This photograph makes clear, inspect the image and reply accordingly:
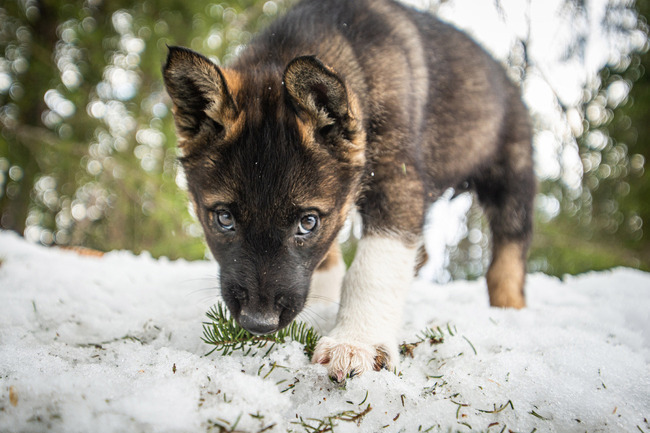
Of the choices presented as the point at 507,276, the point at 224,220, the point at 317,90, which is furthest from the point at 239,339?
the point at 507,276

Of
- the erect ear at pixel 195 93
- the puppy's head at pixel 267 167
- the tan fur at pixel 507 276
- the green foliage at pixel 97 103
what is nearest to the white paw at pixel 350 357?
the puppy's head at pixel 267 167

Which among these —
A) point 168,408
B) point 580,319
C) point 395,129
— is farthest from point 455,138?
point 168,408

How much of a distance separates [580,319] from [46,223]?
6.48 meters

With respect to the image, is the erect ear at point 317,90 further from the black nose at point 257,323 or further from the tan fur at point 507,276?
the tan fur at point 507,276

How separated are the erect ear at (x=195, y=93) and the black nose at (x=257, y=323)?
0.95 meters

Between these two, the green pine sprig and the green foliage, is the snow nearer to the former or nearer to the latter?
the green pine sprig

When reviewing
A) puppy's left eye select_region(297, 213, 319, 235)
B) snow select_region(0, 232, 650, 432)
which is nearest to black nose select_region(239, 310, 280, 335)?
snow select_region(0, 232, 650, 432)

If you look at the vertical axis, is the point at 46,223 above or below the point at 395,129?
below

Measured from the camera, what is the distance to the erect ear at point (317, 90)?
1889 millimetres

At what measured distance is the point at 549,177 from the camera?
641 centimetres

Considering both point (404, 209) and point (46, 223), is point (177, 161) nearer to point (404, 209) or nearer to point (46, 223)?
point (404, 209)

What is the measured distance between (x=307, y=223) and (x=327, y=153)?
15.1 inches

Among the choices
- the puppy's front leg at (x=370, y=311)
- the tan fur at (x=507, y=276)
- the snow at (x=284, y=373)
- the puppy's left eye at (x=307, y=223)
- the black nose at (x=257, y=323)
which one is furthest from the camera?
the tan fur at (x=507, y=276)

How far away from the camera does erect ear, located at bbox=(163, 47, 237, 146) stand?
6.40 ft
